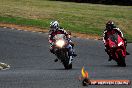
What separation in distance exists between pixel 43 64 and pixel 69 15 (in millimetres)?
21971

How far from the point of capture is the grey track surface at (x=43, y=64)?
14.5 m

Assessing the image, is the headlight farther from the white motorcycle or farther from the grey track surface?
the grey track surface

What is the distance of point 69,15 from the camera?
1785 inches

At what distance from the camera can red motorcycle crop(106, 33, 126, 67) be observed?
19.8 m

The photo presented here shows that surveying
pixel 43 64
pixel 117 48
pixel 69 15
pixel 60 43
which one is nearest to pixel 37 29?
pixel 69 15

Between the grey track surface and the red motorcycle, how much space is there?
1.24ft

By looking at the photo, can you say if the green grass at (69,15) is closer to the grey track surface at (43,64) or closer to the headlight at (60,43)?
the grey track surface at (43,64)

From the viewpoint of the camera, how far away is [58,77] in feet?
51.0

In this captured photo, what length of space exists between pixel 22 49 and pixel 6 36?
4007 mm

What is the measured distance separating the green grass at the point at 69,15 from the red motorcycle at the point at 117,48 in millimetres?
14503

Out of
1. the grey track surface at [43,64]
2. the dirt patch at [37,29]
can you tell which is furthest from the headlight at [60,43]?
the dirt patch at [37,29]

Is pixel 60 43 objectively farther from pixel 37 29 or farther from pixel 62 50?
pixel 37 29

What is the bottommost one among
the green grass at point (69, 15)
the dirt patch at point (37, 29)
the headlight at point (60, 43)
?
the green grass at point (69, 15)

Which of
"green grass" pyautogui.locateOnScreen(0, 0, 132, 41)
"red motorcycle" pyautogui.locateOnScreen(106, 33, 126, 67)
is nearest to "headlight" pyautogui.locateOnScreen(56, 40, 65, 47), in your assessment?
"red motorcycle" pyautogui.locateOnScreen(106, 33, 126, 67)
